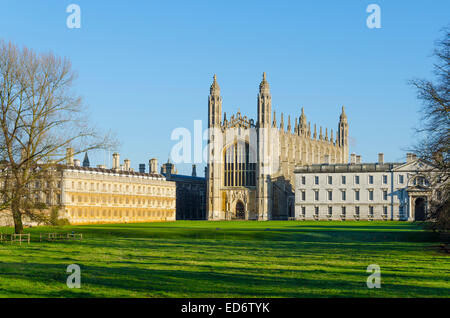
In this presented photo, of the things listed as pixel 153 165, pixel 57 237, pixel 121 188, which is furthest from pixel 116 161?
pixel 57 237

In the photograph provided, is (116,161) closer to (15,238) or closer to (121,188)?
(121,188)

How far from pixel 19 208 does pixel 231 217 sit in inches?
2435

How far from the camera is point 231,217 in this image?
96375 mm

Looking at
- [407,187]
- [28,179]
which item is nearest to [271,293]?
[28,179]

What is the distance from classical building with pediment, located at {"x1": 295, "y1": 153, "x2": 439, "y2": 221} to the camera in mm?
83938

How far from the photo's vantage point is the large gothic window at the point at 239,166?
97.8 metres

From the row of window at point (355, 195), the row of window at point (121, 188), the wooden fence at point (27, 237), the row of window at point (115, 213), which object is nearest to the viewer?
the wooden fence at point (27, 237)

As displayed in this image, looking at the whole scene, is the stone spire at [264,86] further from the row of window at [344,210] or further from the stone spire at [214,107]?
the row of window at [344,210]

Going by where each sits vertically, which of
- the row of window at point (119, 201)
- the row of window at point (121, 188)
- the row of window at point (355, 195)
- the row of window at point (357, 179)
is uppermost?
the row of window at point (357, 179)

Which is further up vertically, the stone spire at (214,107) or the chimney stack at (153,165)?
the stone spire at (214,107)

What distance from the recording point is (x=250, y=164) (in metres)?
97.9

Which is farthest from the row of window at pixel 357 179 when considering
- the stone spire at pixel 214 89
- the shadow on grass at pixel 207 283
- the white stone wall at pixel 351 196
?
the shadow on grass at pixel 207 283

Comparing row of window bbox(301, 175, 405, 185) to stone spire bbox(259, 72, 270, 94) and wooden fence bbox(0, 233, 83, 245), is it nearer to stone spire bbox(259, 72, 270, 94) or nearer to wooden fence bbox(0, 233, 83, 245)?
stone spire bbox(259, 72, 270, 94)
